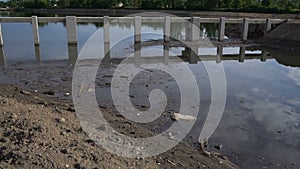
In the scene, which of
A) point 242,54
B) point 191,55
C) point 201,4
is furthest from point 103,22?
point 201,4

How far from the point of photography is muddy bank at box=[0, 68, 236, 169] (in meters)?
4.62

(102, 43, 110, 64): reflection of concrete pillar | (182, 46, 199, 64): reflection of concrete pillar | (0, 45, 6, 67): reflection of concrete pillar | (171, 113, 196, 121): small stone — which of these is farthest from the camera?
(182, 46, 199, 64): reflection of concrete pillar

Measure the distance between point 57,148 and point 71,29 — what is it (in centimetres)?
1660

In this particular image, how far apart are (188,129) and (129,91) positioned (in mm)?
3644

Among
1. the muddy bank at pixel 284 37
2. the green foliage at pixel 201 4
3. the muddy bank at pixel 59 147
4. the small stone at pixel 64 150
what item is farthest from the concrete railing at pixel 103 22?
the green foliage at pixel 201 4

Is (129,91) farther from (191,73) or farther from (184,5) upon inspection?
(184,5)

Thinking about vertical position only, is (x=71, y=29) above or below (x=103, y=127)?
above

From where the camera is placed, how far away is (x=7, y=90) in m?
9.86

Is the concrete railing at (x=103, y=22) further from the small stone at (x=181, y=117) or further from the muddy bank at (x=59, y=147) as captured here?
the muddy bank at (x=59, y=147)

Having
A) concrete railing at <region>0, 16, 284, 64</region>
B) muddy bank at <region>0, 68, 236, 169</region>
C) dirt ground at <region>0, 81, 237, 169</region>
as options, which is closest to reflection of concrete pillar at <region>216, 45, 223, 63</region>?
concrete railing at <region>0, 16, 284, 64</region>

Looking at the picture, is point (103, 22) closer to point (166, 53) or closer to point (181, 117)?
point (166, 53)

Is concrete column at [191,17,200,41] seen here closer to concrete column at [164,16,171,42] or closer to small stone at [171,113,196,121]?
concrete column at [164,16,171,42]

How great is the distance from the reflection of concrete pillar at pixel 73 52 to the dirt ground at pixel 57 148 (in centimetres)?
1006

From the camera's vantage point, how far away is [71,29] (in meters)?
20.3
